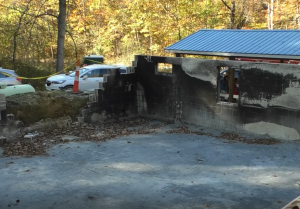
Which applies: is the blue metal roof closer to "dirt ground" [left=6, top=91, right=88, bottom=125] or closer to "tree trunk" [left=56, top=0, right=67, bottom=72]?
"dirt ground" [left=6, top=91, right=88, bottom=125]

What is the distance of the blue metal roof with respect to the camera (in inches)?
501

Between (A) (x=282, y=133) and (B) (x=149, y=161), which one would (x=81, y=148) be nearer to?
(B) (x=149, y=161)

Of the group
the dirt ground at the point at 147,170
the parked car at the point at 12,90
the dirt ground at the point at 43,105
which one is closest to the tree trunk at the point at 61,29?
the parked car at the point at 12,90

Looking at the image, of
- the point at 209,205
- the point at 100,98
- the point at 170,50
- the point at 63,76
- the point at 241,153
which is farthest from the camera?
the point at 63,76

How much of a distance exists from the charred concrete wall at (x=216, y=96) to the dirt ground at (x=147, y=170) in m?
0.56

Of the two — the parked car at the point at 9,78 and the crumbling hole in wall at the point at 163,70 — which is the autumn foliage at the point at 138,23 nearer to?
the crumbling hole in wall at the point at 163,70

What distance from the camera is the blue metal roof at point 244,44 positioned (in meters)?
12.7

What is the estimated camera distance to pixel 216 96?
501 inches

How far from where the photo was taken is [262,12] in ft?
110

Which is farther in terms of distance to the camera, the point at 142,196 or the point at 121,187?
the point at 121,187

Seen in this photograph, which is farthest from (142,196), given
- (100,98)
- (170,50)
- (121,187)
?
(170,50)

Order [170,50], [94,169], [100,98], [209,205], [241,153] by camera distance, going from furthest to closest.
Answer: [170,50], [100,98], [241,153], [94,169], [209,205]

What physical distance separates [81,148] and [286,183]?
5199mm

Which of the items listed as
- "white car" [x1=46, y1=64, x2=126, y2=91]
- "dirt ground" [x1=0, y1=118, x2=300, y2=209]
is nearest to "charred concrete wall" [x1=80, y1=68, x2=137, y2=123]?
"dirt ground" [x1=0, y1=118, x2=300, y2=209]
